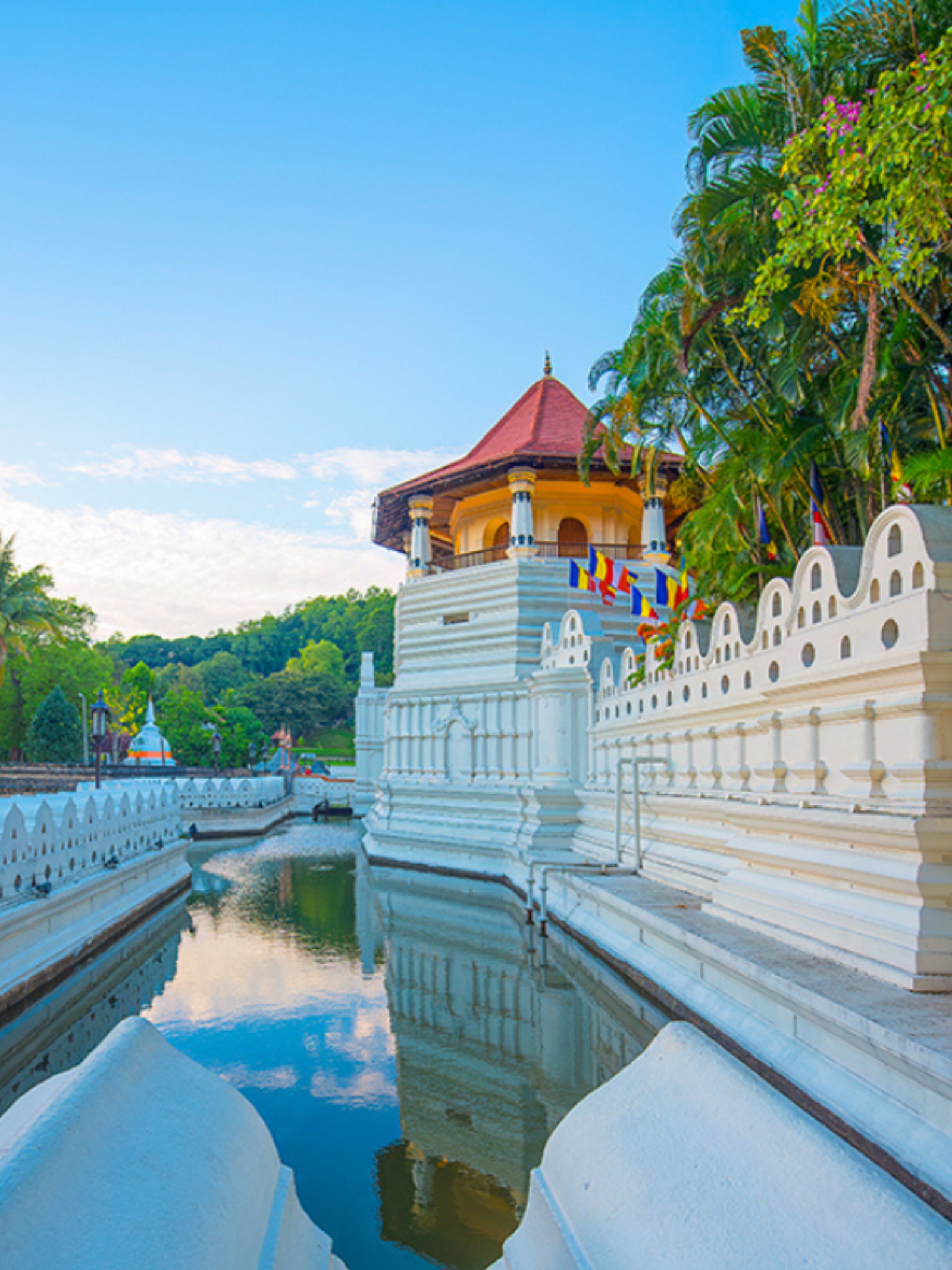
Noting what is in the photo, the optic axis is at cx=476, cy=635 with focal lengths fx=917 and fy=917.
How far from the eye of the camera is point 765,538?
11922mm

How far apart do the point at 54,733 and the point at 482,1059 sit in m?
47.7

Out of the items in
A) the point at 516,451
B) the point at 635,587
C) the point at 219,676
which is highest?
the point at 516,451

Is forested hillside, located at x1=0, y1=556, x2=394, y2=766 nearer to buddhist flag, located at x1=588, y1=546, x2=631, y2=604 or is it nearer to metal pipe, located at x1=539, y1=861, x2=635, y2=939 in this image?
buddhist flag, located at x1=588, y1=546, x2=631, y2=604

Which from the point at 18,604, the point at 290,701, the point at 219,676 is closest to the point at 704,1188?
the point at 18,604

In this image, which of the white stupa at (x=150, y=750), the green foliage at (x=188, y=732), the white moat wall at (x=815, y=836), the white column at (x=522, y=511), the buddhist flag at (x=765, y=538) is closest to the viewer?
the white moat wall at (x=815, y=836)

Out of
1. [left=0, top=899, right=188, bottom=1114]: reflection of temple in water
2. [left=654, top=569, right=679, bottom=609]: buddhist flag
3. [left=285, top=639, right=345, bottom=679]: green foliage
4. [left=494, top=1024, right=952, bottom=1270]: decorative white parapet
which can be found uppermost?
[left=285, top=639, right=345, bottom=679]: green foliage

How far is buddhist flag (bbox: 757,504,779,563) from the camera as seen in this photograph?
11742 millimetres

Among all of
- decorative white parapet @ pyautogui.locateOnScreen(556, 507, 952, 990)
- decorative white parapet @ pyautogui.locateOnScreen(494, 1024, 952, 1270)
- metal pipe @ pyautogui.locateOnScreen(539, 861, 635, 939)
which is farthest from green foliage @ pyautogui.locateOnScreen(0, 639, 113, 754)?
decorative white parapet @ pyautogui.locateOnScreen(494, 1024, 952, 1270)

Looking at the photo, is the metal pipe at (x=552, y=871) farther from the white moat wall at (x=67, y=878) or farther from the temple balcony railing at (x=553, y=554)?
the temple balcony railing at (x=553, y=554)

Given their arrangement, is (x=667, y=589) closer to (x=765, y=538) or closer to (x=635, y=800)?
(x=765, y=538)

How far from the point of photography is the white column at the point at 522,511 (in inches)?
860

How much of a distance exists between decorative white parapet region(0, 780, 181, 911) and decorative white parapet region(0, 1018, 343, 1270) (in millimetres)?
5739

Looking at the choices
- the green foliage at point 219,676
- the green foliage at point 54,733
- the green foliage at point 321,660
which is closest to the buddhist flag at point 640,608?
the green foliage at point 54,733

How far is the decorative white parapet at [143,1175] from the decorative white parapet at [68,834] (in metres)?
5.74
